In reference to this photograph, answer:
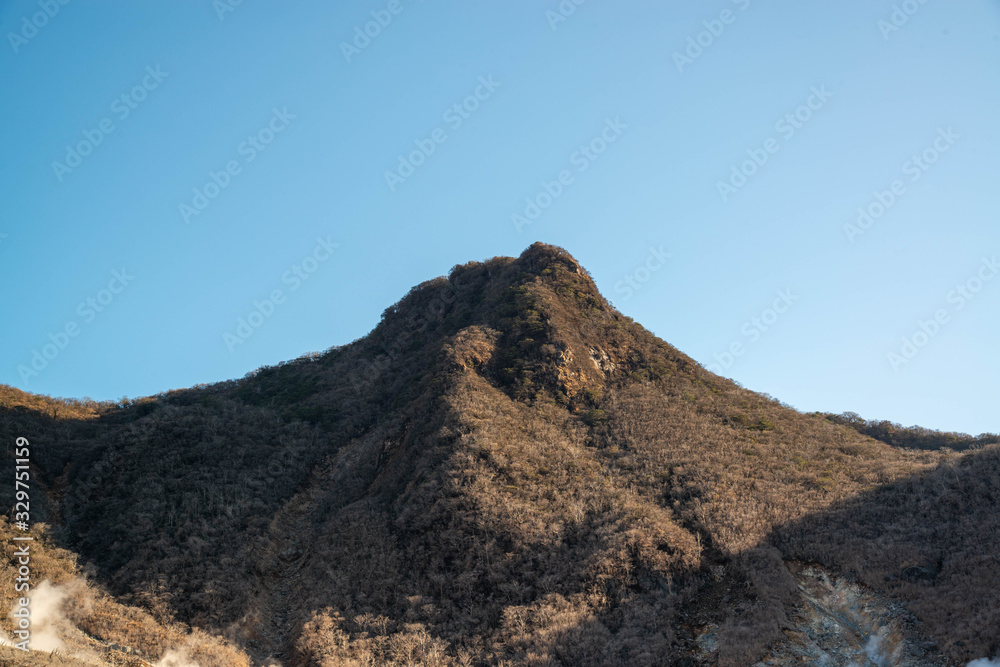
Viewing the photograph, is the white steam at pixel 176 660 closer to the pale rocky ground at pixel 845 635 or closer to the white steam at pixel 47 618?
the white steam at pixel 47 618

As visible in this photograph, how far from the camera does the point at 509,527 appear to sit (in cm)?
2261

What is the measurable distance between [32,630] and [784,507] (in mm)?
26638

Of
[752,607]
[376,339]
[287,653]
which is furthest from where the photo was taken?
[376,339]

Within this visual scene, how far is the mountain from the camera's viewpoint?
58.1 ft

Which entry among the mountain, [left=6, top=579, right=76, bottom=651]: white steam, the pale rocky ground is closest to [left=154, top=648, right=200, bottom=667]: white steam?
the mountain

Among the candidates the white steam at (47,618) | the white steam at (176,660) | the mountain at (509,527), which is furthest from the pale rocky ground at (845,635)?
the white steam at (47,618)

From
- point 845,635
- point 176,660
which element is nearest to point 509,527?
point 845,635

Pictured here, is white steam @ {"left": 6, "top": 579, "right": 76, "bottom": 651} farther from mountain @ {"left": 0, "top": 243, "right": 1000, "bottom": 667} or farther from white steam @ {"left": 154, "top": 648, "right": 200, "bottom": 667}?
white steam @ {"left": 154, "top": 648, "right": 200, "bottom": 667}

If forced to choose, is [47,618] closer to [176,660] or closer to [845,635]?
[176,660]

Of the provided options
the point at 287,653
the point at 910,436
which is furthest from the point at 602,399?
the point at 910,436

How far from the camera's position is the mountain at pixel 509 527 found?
1770cm

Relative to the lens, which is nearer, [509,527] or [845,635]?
[845,635]

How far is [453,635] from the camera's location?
1894 cm

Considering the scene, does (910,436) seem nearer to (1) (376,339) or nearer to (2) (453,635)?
(2) (453,635)
